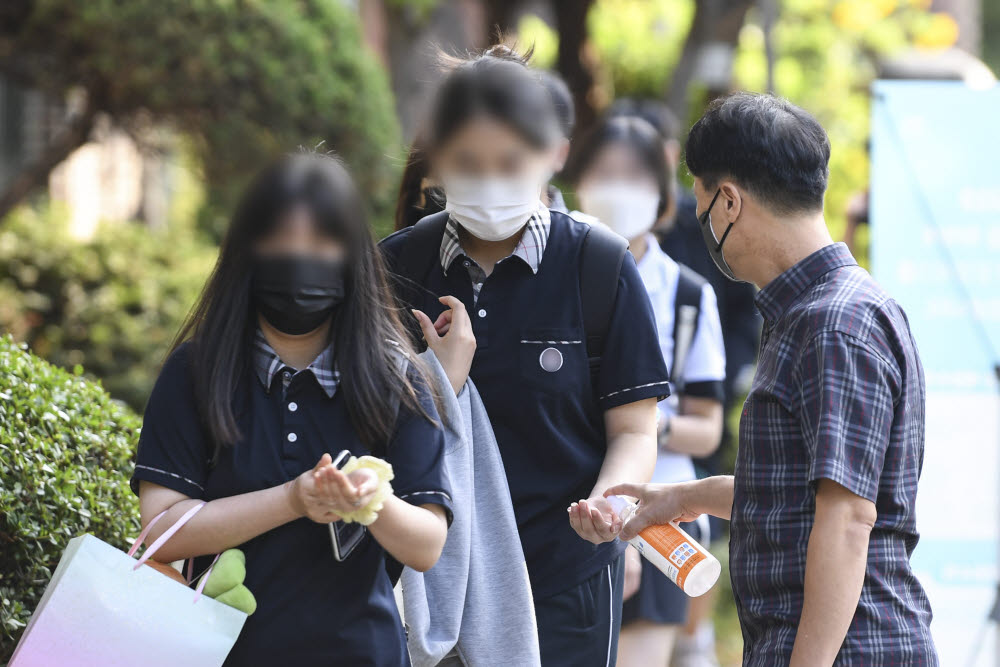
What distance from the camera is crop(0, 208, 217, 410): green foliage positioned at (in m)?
7.37

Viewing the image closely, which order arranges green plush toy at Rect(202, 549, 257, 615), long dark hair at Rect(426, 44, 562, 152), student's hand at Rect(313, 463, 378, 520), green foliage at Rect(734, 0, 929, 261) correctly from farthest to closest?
green foliage at Rect(734, 0, 929, 261)
long dark hair at Rect(426, 44, 562, 152)
green plush toy at Rect(202, 549, 257, 615)
student's hand at Rect(313, 463, 378, 520)

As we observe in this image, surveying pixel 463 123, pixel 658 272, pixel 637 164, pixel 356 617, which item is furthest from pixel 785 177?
pixel 637 164

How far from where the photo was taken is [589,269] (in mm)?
2645

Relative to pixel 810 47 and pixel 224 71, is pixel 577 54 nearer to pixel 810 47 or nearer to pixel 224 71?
pixel 810 47

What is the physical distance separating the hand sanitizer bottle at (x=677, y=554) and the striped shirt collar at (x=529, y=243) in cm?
56

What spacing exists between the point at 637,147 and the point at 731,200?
1.96 meters

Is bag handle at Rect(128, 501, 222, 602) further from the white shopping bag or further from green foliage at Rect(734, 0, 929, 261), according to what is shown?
green foliage at Rect(734, 0, 929, 261)

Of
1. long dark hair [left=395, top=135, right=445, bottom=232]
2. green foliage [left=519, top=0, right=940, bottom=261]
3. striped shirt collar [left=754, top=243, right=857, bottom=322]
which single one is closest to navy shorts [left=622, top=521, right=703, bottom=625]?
long dark hair [left=395, top=135, right=445, bottom=232]

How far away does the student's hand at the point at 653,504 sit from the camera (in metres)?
2.45

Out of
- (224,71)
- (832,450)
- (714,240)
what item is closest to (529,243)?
(714,240)

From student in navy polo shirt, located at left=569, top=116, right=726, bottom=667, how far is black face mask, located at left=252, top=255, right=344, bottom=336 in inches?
63.3

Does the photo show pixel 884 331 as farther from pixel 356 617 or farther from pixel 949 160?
pixel 949 160

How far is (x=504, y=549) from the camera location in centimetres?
249

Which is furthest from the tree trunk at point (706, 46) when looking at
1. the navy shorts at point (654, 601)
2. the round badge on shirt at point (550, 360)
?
the round badge on shirt at point (550, 360)
